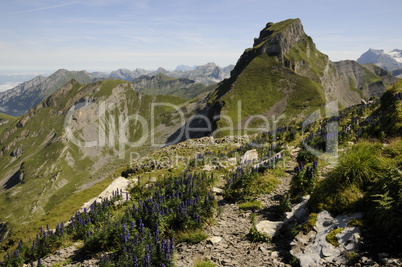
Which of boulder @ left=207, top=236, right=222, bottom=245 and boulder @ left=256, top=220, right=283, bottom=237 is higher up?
boulder @ left=256, top=220, right=283, bottom=237

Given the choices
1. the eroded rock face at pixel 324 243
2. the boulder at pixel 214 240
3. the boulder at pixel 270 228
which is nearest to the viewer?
the eroded rock face at pixel 324 243

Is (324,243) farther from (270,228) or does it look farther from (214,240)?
(214,240)

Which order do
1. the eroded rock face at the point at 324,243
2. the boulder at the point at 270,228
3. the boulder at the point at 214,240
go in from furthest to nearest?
the boulder at the point at 214,240 < the boulder at the point at 270,228 < the eroded rock face at the point at 324,243

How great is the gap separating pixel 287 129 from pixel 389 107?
11.1 meters

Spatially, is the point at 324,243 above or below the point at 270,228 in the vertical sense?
above

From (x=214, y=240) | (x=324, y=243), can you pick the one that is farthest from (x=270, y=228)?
(x=324, y=243)

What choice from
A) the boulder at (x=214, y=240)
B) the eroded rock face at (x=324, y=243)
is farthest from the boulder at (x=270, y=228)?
the boulder at (x=214, y=240)

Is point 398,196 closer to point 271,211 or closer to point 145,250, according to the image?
point 271,211

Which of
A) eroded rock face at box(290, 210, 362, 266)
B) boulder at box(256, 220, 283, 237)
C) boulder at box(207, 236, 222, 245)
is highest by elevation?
eroded rock face at box(290, 210, 362, 266)

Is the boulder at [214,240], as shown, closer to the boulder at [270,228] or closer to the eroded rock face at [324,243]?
the boulder at [270,228]

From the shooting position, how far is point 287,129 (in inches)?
993

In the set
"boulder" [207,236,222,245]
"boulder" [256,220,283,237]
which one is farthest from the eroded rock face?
"boulder" [207,236,222,245]

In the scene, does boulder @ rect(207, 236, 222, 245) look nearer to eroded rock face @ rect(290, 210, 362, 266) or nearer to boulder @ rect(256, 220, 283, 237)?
boulder @ rect(256, 220, 283, 237)

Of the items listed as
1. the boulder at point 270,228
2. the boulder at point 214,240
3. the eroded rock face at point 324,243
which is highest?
the eroded rock face at point 324,243
